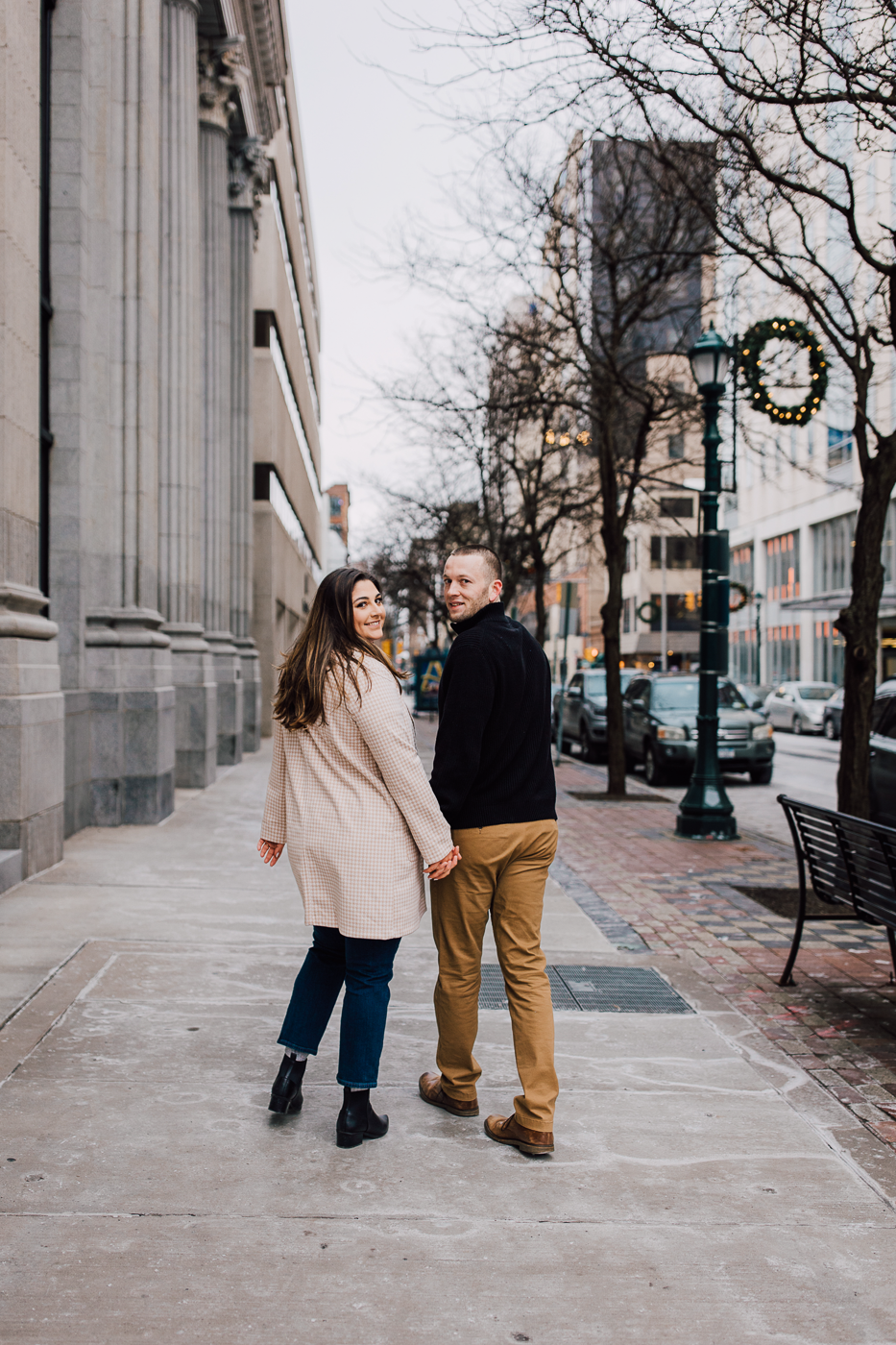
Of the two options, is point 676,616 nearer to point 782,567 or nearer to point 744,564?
point 744,564

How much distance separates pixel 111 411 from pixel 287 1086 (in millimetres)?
8860

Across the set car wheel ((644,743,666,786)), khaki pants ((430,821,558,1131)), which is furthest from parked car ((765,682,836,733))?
khaki pants ((430,821,558,1131))

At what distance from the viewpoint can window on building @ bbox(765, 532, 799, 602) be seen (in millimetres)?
60531

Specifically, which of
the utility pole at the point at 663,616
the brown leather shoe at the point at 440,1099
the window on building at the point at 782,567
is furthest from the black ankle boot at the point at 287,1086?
the utility pole at the point at 663,616

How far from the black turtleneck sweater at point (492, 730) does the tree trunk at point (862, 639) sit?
541 cm

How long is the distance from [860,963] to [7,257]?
6.69 metres

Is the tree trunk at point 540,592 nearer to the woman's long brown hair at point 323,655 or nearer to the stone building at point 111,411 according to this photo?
the stone building at point 111,411

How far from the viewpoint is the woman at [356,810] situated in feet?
12.8

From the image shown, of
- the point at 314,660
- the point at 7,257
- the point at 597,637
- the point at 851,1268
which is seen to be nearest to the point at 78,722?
the point at 7,257

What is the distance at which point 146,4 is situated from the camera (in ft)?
40.3

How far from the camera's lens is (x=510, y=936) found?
411 centimetres

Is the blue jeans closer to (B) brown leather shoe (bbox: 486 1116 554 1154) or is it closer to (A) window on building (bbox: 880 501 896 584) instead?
(B) brown leather shoe (bbox: 486 1116 554 1154)

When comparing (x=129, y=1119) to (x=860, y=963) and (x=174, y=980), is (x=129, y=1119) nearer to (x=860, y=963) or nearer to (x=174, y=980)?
(x=174, y=980)

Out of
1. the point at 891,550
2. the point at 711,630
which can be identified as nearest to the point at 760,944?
the point at 711,630
